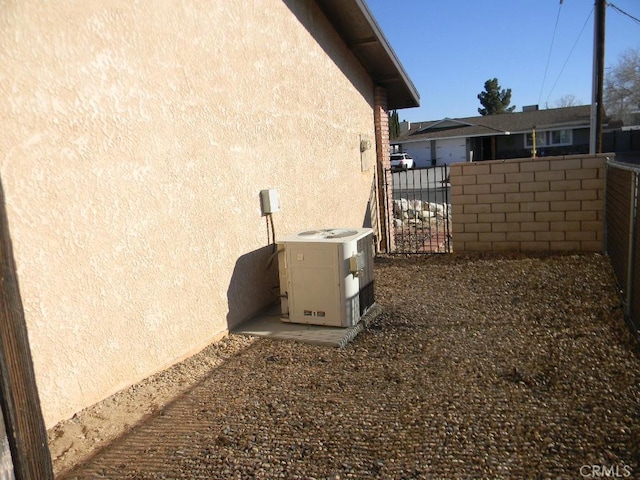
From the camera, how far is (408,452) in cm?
292

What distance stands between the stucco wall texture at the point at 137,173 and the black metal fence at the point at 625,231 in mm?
3778

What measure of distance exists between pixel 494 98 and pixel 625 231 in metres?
61.5

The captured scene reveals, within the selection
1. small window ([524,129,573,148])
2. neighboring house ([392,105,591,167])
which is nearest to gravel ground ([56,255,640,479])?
neighboring house ([392,105,591,167])

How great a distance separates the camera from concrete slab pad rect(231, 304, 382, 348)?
4906 mm

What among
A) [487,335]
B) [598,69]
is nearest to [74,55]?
[487,335]

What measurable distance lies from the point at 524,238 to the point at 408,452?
19.5 ft

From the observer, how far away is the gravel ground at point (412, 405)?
9.29 ft

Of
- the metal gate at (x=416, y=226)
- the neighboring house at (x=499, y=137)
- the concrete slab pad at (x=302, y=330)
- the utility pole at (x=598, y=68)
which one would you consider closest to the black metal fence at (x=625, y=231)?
the metal gate at (x=416, y=226)

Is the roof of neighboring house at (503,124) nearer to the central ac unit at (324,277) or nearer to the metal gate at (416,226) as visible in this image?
the metal gate at (416,226)

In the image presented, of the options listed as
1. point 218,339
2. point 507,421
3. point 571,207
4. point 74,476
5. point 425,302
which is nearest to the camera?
point 74,476

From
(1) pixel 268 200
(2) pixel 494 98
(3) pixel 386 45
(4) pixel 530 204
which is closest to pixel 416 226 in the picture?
(4) pixel 530 204

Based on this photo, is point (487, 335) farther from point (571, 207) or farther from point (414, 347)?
point (571, 207)

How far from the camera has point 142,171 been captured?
13.3 ft

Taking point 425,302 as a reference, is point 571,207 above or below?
above
